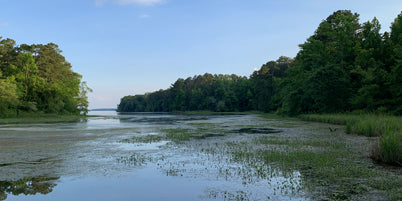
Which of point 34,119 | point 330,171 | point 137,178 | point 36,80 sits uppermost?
point 36,80

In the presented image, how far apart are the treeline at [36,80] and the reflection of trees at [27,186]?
46.7 metres

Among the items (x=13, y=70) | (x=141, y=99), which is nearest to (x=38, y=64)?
(x=13, y=70)

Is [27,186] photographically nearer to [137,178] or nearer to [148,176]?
[137,178]

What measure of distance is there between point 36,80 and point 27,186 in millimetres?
56281

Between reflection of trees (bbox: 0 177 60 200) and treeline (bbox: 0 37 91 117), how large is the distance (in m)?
46.7

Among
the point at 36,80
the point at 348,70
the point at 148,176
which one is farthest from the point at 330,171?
the point at 36,80

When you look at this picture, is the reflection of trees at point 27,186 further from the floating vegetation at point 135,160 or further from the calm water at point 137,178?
the floating vegetation at point 135,160

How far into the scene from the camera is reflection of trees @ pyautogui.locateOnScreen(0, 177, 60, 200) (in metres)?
6.95

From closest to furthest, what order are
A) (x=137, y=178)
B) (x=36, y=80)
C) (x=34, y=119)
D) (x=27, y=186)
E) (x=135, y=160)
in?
(x=27, y=186)
(x=137, y=178)
(x=135, y=160)
(x=34, y=119)
(x=36, y=80)

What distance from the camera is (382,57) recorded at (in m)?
39.6

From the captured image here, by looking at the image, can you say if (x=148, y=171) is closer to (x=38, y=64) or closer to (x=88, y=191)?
(x=88, y=191)

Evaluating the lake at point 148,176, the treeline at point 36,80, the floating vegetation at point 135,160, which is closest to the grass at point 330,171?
the lake at point 148,176

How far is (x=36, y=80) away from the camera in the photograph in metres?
55.5

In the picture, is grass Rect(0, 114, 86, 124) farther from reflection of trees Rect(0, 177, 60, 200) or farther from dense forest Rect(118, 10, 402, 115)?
dense forest Rect(118, 10, 402, 115)
